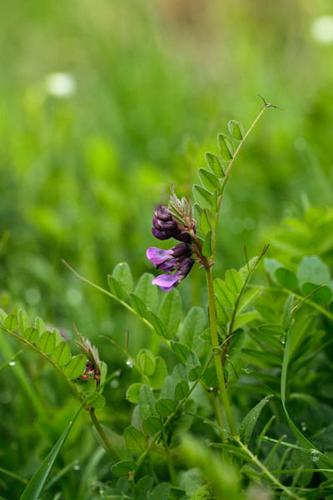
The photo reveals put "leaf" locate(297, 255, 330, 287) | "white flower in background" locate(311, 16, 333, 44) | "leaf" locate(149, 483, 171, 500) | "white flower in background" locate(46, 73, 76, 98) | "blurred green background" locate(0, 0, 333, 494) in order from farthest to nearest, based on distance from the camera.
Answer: "white flower in background" locate(311, 16, 333, 44), "white flower in background" locate(46, 73, 76, 98), "blurred green background" locate(0, 0, 333, 494), "leaf" locate(297, 255, 330, 287), "leaf" locate(149, 483, 171, 500)

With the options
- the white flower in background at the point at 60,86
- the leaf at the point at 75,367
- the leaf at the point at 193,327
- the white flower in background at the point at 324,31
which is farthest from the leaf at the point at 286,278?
the white flower in background at the point at 324,31

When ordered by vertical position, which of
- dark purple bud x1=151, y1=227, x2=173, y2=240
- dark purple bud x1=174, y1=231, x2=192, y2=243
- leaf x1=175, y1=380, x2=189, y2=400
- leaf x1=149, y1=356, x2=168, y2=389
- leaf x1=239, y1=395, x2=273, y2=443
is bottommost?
leaf x1=239, y1=395, x2=273, y2=443

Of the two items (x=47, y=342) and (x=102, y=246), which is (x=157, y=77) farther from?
(x=47, y=342)

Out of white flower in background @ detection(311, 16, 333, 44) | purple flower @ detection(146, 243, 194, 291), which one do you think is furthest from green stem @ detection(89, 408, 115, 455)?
white flower in background @ detection(311, 16, 333, 44)

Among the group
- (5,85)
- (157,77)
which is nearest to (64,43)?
(5,85)

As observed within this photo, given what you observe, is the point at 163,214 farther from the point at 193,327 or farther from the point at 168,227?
the point at 193,327

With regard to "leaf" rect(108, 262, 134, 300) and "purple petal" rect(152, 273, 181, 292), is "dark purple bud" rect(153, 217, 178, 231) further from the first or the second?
"leaf" rect(108, 262, 134, 300)
